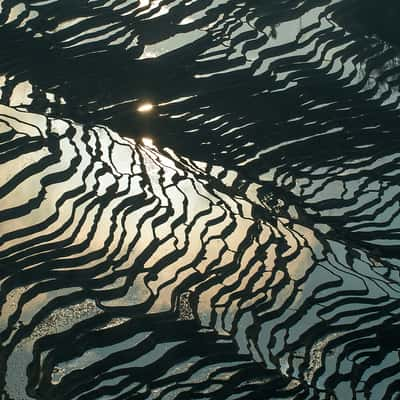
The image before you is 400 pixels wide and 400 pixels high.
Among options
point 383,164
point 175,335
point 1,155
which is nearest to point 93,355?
point 175,335

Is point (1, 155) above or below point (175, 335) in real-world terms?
above

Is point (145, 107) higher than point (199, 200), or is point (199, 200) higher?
point (145, 107)

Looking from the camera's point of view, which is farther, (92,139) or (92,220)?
(92,139)

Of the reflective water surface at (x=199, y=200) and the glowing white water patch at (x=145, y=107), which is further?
the glowing white water patch at (x=145, y=107)

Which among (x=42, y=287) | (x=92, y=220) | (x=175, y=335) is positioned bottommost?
(x=175, y=335)

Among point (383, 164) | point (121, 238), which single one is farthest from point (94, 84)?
point (383, 164)

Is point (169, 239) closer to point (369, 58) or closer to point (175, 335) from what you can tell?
point (175, 335)

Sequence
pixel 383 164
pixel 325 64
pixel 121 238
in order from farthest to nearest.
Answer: pixel 325 64, pixel 383 164, pixel 121 238

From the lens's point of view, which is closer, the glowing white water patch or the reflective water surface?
the reflective water surface

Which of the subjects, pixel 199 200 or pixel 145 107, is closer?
pixel 199 200

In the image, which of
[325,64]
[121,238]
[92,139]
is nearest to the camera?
A: [121,238]
